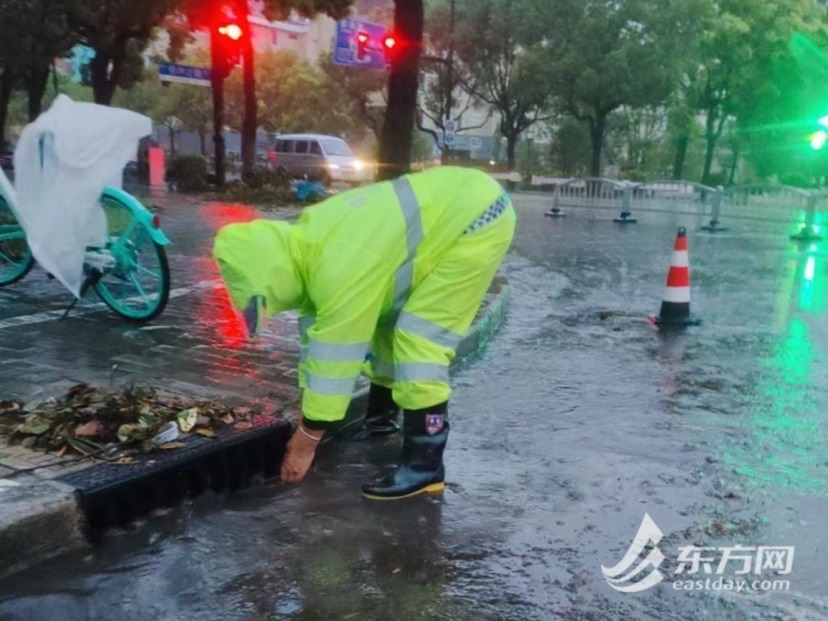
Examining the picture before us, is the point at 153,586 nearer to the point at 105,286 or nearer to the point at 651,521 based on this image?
the point at 651,521

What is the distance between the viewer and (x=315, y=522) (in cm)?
343

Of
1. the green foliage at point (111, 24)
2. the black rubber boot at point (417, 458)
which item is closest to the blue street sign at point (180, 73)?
the green foliage at point (111, 24)

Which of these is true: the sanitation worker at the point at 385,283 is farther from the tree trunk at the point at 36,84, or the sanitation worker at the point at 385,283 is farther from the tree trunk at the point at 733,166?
the tree trunk at the point at 733,166

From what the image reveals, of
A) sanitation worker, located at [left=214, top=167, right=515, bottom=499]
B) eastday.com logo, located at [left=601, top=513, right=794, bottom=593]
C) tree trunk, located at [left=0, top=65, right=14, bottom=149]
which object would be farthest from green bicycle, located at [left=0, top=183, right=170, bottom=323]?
tree trunk, located at [left=0, top=65, right=14, bottom=149]

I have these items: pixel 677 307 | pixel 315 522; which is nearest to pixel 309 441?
pixel 315 522

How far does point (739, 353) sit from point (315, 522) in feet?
13.9

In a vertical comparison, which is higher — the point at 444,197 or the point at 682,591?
the point at 444,197

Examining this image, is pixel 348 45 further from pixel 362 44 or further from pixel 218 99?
pixel 362 44

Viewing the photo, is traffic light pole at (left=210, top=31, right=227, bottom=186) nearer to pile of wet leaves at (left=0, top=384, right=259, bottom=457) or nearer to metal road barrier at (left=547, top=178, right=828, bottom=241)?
metal road barrier at (left=547, top=178, right=828, bottom=241)

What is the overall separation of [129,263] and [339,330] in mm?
3247

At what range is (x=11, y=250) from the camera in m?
7.07

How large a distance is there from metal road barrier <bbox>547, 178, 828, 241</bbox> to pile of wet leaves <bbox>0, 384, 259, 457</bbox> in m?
14.2

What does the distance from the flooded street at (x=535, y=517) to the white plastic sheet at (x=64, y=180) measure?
7.49ft

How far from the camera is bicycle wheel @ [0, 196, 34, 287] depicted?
22.4ft
